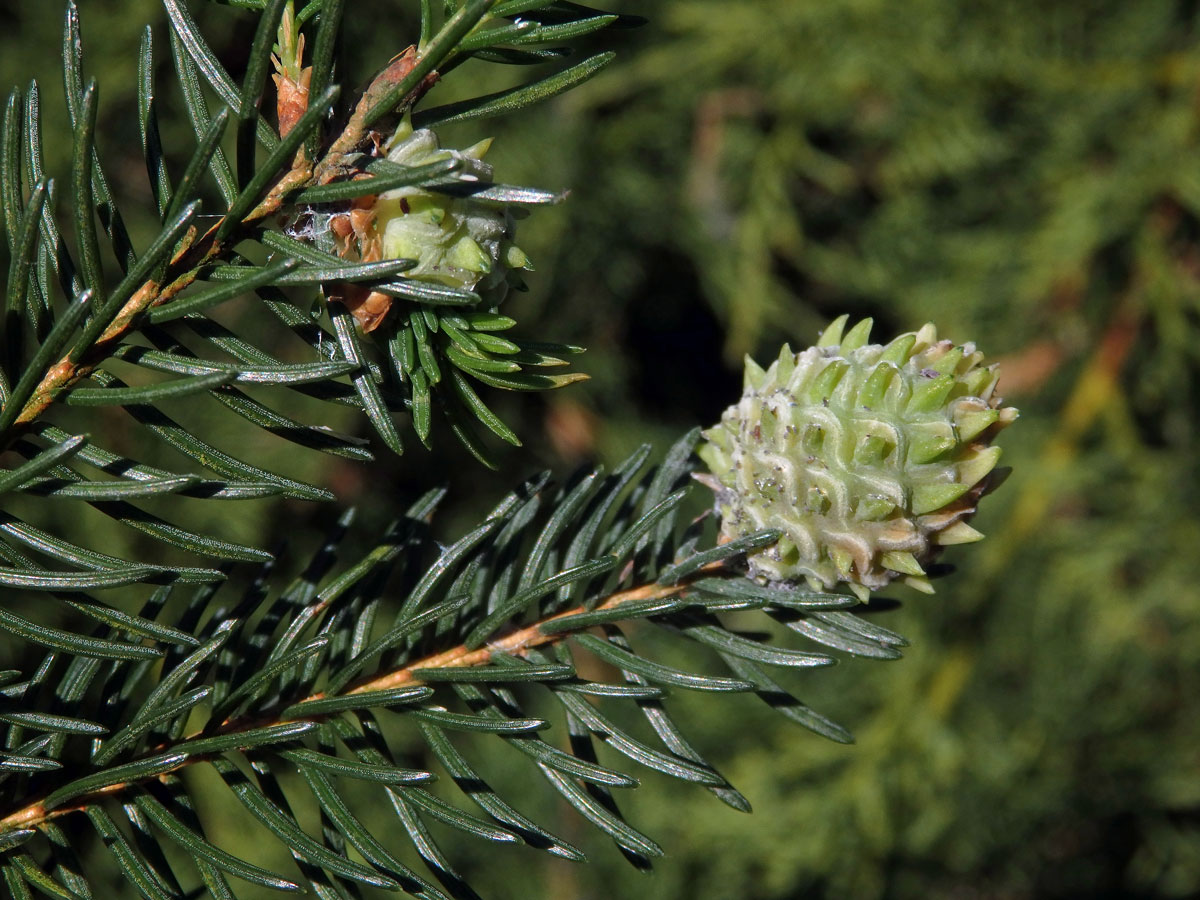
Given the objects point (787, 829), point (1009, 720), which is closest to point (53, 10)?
point (787, 829)

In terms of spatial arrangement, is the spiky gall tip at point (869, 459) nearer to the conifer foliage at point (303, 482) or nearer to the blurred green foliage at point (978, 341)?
the conifer foliage at point (303, 482)

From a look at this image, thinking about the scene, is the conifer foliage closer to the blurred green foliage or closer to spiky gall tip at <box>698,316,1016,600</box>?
spiky gall tip at <box>698,316,1016,600</box>

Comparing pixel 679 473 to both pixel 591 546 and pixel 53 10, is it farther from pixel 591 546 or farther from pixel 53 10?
pixel 53 10

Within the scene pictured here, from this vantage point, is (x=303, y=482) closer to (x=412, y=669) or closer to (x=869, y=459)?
(x=412, y=669)

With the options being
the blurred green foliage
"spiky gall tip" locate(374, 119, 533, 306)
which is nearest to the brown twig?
"spiky gall tip" locate(374, 119, 533, 306)

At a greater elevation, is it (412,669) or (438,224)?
(438,224)

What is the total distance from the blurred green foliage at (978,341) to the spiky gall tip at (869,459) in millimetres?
791

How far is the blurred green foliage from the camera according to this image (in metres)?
1.11

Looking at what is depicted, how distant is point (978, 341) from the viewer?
123 cm

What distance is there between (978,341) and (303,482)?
1070mm

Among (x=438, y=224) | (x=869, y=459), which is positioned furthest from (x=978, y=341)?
(x=438, y=224)

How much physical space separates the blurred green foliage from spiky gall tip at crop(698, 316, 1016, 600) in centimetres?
79

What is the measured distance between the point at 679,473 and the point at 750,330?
2.82 feet

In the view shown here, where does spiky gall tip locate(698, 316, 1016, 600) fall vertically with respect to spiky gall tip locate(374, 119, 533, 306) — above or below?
below
